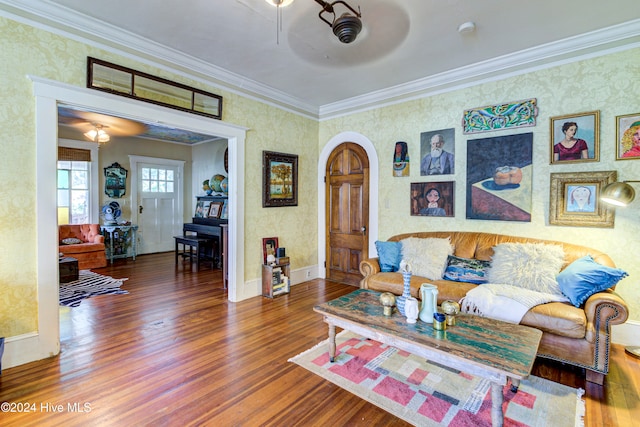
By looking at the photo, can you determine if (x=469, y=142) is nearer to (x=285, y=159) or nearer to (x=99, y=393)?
(x=285, y=159)

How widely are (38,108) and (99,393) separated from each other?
87.0 inches

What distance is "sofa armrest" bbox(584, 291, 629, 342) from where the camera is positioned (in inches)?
82.9

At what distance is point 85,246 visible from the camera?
18.0 ft

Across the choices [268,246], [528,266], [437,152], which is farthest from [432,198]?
[268,246]

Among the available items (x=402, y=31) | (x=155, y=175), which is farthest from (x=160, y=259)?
(x=402, y=31)

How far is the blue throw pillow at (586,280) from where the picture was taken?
7.45 feet

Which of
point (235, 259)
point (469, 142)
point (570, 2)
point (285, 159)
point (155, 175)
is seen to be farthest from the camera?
point (155, 175)

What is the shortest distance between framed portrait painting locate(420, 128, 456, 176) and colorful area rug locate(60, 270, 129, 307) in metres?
4.47

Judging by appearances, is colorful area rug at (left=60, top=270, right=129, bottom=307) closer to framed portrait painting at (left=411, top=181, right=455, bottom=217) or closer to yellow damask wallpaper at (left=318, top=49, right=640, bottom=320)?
yellow damask wallpaper at (left=318, top=49, right=640, bottom=320)

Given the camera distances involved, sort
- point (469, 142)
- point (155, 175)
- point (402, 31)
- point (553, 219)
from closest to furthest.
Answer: point (402, 31)
point (553, 219)
point (469, 142)
point (155, 175)

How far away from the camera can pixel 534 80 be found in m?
3.22

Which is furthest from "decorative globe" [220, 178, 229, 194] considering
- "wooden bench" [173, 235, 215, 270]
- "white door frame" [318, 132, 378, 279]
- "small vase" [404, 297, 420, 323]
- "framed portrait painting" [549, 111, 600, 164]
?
"framed portrait painting" [549, 111, 600, 164]

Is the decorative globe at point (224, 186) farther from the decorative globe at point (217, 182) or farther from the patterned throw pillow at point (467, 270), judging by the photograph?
the patterned throw pillow at point (467, 270)

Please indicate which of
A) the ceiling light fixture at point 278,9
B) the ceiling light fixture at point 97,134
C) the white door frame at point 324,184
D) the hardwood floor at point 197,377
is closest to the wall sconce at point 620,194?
the hardwood floor at point 197,377
